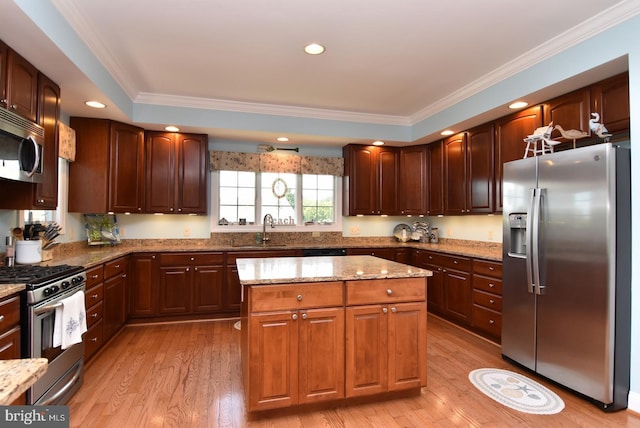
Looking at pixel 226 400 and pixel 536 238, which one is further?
pixel 536 238

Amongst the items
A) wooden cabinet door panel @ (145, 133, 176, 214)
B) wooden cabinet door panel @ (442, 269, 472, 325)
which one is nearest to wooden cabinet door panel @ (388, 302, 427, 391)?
wooden cabinet door panel @ (442, 269, 472, 325)

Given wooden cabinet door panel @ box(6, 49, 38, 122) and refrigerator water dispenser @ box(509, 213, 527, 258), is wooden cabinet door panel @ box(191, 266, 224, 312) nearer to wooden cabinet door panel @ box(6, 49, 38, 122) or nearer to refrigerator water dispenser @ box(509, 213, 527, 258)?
wooden cabinet door panel @ box(6, 49, 38, 122)

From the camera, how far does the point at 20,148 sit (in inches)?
89.7

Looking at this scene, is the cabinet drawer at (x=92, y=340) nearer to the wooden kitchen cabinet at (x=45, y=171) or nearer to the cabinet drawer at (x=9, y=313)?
the cabinet drawer at (x=9, y=313)

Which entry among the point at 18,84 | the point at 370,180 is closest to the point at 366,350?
the point at 18,84

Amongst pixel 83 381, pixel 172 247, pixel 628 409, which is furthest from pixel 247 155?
pixel 628 409

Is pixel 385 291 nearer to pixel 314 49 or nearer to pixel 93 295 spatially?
pixel 314 49

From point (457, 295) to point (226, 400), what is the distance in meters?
2.80

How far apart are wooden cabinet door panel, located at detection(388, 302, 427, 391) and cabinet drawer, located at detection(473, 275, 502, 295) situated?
4.57 feet

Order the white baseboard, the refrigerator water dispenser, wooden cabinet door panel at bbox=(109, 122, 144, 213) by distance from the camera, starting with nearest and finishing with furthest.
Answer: the white baseboard, the refrigerator water dispenser, wooden cabinet door panel at bbox=(109, 122, 144, 213)

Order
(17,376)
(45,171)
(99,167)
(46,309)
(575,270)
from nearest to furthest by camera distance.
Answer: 1. (17,376)
2. (46,309)
3. (575,270)
4. (45,171)
5. (99,167)

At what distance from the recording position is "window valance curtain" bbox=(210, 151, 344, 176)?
4770 millimetres

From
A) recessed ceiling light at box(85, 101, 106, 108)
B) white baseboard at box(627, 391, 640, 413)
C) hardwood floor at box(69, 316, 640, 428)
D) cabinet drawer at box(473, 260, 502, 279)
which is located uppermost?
recessed ceiling light at box(85, 101, 106, 108)

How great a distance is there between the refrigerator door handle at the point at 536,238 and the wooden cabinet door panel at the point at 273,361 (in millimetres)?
1946
